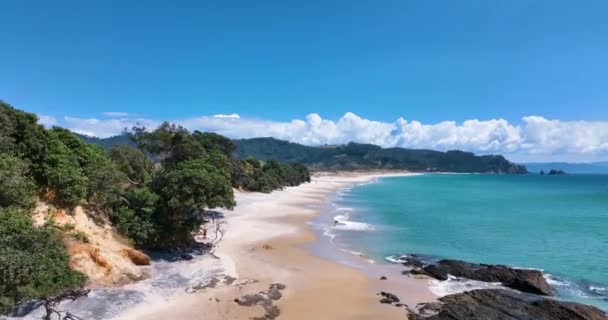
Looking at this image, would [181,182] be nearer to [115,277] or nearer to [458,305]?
[115,277]

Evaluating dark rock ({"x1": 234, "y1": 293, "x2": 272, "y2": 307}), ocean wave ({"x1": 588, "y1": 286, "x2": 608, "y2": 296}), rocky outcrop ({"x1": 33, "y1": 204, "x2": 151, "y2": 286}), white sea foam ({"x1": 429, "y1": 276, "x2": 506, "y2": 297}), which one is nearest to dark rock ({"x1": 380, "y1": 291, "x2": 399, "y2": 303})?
white sea foam ({"x1": 429, "y1": 276, "x2": 506, "y2": 297})

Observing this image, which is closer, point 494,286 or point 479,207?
point 494,286

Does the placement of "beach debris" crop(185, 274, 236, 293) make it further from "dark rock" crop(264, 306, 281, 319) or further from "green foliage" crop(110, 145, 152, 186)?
"green foliage" crop(110, 145, 152, 186)

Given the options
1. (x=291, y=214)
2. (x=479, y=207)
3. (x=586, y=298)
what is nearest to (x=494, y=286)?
(x=586, y=298)

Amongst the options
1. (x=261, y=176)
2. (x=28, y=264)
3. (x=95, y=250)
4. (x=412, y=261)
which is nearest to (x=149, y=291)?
(x=95, y=250)

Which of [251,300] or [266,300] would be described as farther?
[266,300]

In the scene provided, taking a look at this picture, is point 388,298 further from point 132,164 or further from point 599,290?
point 132,164

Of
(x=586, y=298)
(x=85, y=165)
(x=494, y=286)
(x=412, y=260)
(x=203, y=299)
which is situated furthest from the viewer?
(x=412, y=260)
